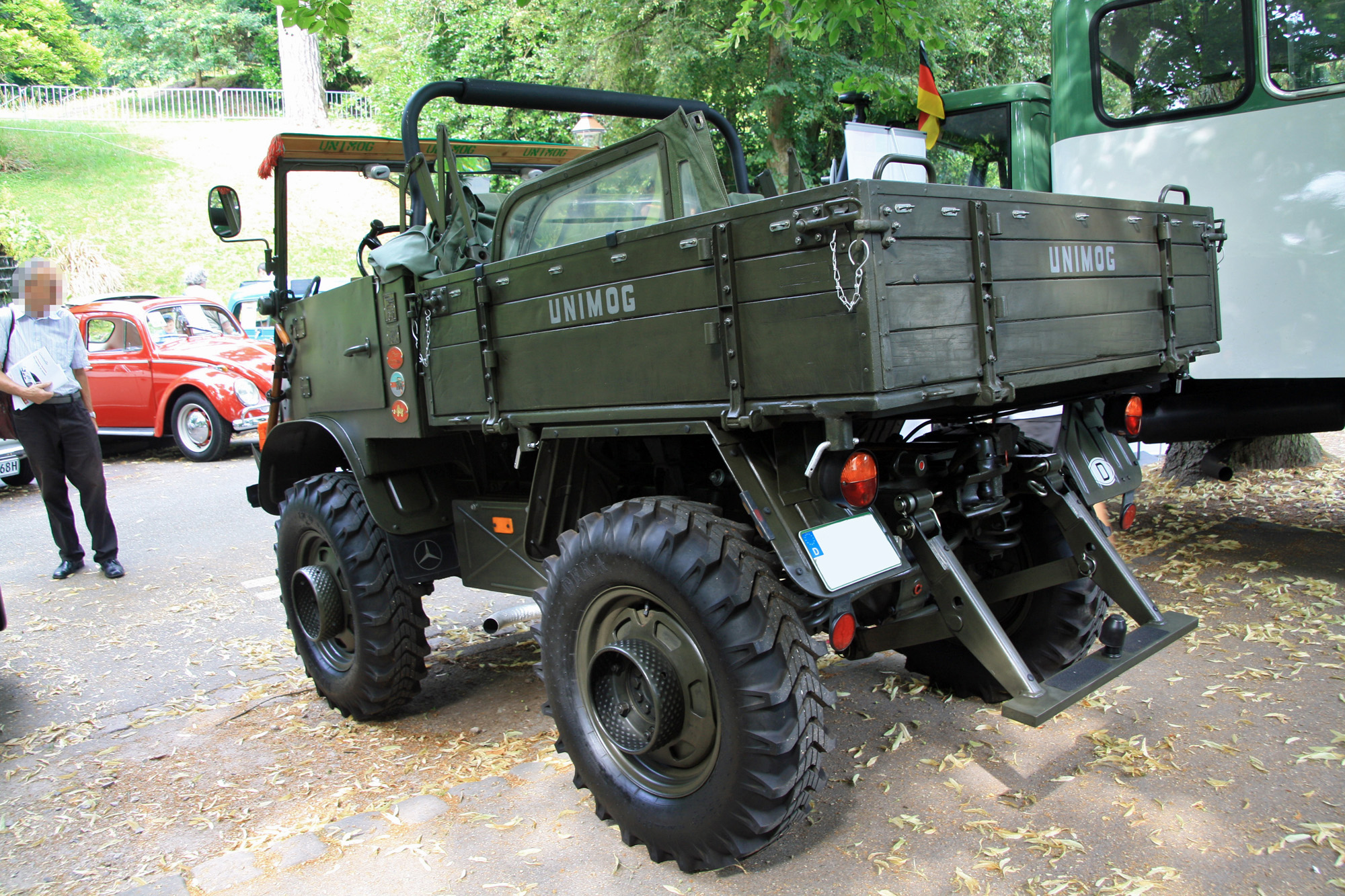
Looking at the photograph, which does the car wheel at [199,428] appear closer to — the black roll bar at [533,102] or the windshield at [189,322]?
the windshield at [189,322]

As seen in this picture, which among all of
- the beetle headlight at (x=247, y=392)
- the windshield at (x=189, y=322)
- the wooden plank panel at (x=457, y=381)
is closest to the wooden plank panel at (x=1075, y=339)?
the wooden plank panel at (x=457, y=381)

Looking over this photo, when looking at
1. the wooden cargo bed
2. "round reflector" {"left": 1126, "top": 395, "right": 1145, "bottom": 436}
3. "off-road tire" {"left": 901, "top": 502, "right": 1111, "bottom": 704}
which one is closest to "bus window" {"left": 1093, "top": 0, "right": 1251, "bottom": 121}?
the wooden cargo bed

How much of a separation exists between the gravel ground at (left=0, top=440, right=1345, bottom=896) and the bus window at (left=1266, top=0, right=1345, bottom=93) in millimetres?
2829

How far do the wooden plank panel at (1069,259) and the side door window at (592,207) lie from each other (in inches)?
44.8

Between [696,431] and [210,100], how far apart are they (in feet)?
149

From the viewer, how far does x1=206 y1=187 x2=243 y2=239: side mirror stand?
4.62m

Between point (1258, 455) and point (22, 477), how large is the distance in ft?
41.6

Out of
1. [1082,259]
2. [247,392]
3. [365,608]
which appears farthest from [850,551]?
[247,392]

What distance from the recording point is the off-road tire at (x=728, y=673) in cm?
272

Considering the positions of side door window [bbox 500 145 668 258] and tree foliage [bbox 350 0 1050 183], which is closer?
side door window [bbox 500 145 668 258]

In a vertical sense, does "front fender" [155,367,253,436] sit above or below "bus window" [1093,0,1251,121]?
below

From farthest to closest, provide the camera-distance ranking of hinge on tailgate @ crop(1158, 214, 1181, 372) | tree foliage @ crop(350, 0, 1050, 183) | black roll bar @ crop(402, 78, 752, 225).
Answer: tree foliage @ crop(350, 0, 1050, 183)
black roll bar @ crop(402, 78, 752, 225)
hinge on tailgate @ crop(1158, 214, 1181, 372)

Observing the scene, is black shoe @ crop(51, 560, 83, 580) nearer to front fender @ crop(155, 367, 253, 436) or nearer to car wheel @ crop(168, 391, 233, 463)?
front fender @ crop(155, 367, 253, 436)

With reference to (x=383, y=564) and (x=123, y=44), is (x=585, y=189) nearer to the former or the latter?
(x=383, y=564)
